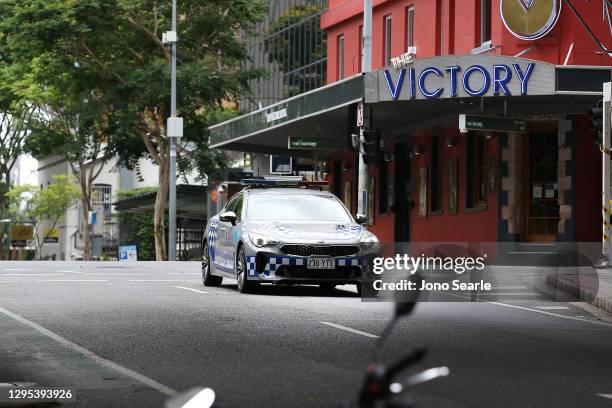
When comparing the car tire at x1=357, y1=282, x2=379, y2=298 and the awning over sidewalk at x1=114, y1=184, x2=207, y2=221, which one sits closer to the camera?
the car tire at x1=357, y1=282, x2=379, y2=298

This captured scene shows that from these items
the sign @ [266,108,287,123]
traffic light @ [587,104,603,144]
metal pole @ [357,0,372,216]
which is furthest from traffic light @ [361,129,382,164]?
the sign @ [266,108,287,123]

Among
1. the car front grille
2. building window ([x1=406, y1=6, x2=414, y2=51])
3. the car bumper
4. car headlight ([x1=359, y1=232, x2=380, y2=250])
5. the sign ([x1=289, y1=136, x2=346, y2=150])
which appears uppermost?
building window ([x1=406, y1=6, x2=414, y2=51])

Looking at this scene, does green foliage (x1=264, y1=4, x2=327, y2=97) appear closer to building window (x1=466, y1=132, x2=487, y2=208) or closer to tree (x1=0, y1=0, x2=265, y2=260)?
tree (x1=0, y1=0, x2=265, y2=260)

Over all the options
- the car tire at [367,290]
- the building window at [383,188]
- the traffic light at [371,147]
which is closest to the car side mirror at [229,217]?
the car tire at [367,290]

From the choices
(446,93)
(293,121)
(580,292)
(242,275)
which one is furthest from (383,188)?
(242,275)

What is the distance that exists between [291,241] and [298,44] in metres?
Result: 40.1

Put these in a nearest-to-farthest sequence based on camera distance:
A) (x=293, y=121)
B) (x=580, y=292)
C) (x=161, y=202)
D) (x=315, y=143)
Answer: (x=580, y=292)
(x=315, y=143)
(x=293, y=121)
(x=161, y=202)

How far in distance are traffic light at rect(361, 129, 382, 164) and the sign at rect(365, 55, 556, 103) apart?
2646 mm

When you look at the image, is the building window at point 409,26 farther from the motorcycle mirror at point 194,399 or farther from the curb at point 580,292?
the motorcycle mirror at point 194,399

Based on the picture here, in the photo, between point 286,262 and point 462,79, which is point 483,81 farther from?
point 286,262

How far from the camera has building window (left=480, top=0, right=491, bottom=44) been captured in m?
34.5

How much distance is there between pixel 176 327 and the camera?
46.3 ft

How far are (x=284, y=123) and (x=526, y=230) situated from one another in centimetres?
810

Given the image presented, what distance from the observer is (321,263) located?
1908cm
